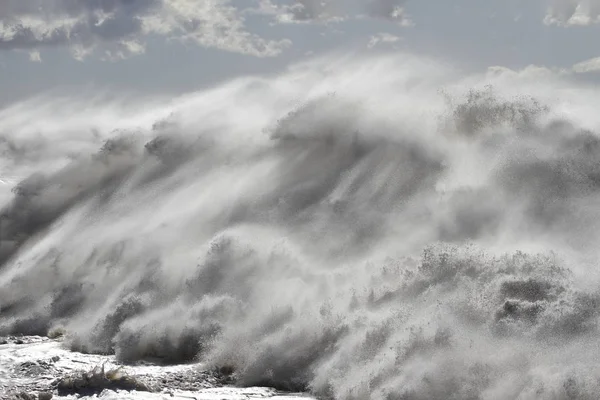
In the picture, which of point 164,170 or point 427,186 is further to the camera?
point 164,170

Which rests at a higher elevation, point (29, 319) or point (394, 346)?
point (394, 346)

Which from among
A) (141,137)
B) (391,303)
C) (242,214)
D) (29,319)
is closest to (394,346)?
(391,303)

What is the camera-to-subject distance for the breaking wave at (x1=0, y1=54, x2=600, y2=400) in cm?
1545

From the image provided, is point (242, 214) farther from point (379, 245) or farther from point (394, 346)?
point (394, 346)

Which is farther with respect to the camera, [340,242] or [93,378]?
[340,242]

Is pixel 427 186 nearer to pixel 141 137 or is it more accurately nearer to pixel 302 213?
pixel 302 213

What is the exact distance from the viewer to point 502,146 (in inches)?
931

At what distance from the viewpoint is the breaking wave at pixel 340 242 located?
15.4m

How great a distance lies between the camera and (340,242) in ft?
73.4

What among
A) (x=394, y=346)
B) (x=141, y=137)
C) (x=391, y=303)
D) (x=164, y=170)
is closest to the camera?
(x=394, y=346)

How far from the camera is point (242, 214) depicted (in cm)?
2486

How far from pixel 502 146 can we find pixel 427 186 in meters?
2.77

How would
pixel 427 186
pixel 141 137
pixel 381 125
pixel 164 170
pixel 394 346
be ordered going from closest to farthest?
pixel 394 346, pixel 427 186, pixel 381 125, pixel 164 170, pixel 141 137

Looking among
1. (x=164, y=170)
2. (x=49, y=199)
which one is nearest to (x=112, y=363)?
(x=164, y=170)
